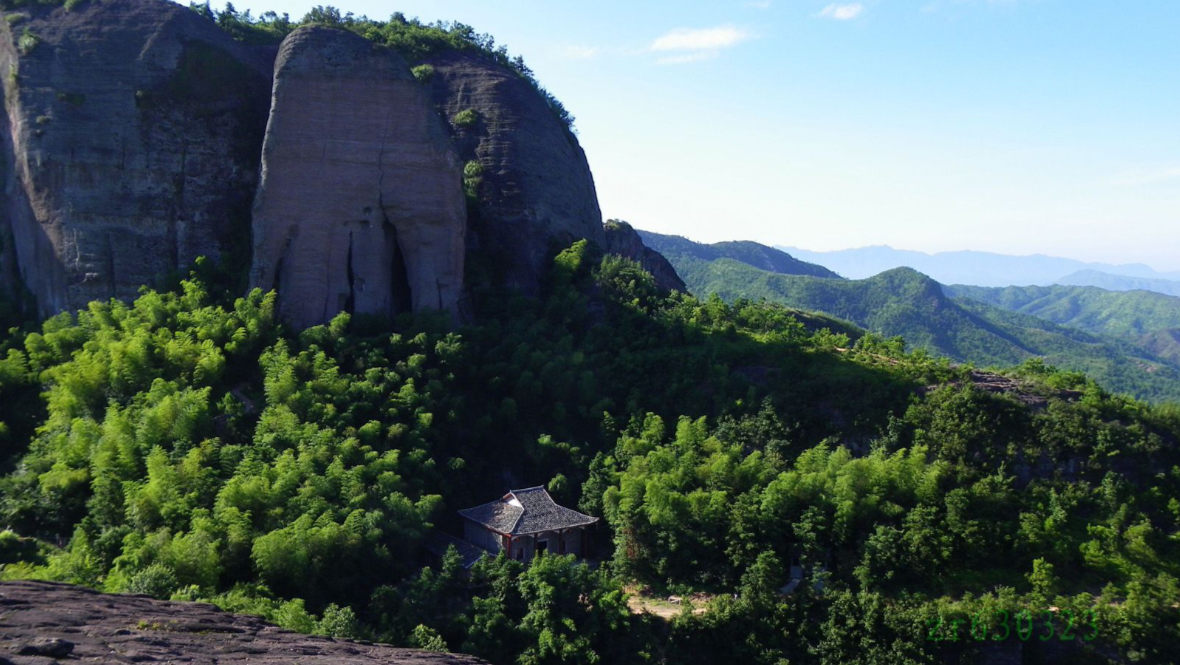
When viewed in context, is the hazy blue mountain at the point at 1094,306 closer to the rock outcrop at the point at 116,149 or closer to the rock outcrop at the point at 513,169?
the rock outcrop at the point at 513,169

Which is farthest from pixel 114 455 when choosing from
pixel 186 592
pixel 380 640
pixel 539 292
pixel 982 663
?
pixel 982 663

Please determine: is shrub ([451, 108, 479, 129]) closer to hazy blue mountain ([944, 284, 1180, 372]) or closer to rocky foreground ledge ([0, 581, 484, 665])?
rocky foreground ledge ([0, 581, 484, 665])

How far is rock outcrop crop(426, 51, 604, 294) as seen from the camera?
89.4 feet

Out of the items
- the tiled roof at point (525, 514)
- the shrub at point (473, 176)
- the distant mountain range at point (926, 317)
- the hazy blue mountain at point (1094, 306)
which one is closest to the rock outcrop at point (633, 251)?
the shrub at point (473, 176)

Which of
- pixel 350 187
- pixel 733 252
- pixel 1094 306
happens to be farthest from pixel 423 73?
pixel 1094 306

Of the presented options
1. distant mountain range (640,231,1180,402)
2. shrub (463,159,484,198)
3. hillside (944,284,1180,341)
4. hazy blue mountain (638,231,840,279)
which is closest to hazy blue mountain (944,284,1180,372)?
hillside (944,284,1180,341)

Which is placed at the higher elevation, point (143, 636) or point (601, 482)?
point (143, 636)

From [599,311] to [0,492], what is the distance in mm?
15029

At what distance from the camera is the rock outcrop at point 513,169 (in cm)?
2723

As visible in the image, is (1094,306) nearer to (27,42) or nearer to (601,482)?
(601,482)

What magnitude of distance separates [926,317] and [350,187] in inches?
2311

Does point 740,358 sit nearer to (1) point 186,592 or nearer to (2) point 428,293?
(2) point 428,293

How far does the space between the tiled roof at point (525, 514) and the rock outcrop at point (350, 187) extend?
708cm

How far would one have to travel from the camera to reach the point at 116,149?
23.9 metres
